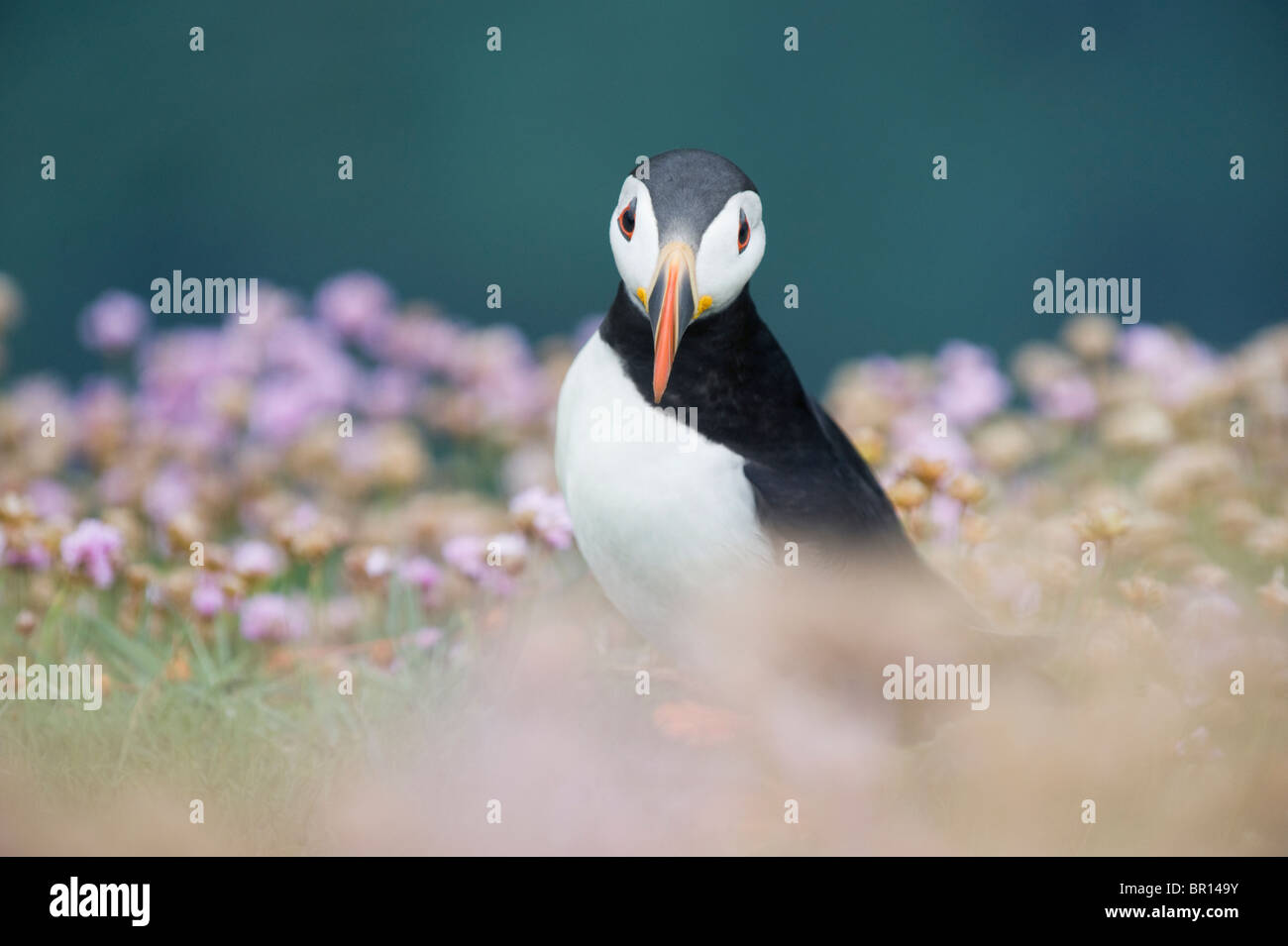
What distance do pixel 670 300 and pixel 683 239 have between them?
2.4 inches

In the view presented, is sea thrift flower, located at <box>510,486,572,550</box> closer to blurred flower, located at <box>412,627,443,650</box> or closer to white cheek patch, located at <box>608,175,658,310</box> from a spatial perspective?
blurred flower, located at <box>412,627,443,650</box>

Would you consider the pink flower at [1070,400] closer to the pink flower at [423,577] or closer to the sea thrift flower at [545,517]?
the sea thrift flower at [545,517]

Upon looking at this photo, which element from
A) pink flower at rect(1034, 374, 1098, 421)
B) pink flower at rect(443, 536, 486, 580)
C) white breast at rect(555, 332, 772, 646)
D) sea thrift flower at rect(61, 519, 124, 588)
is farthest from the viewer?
pink flower at rect(1034, 374, 1098, 421)

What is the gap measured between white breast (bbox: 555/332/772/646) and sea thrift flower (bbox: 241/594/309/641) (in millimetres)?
387

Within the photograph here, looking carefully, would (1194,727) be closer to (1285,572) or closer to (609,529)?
(1285,572)

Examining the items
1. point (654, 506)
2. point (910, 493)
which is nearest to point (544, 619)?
point (654, 506)

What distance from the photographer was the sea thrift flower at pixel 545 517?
5.38 ft

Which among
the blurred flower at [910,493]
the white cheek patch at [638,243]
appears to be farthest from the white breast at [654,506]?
the blurred flower at [910,493]

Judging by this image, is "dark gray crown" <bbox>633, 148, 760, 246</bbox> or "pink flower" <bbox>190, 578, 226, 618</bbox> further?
"pink flower" <bbox>190, 578, 226, 618</bbox>

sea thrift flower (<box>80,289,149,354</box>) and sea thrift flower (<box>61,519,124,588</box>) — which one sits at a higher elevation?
sea thrift flower (<box>80,289,149,354</box>)

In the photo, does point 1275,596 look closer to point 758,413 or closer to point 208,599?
point 758,413

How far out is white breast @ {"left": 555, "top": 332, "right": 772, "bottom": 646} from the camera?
1.41 m

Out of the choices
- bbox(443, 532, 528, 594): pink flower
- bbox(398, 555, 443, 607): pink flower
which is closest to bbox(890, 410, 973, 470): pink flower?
bbox(443, 532, 528, 594): pink flower

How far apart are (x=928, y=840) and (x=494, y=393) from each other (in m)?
1.04
